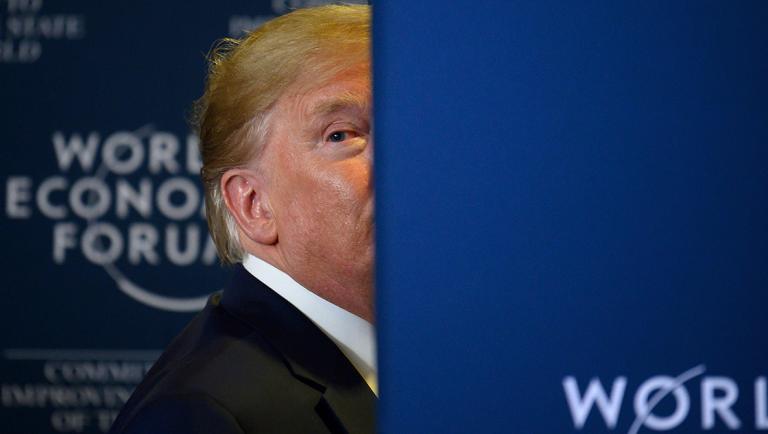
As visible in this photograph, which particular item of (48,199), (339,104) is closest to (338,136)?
(339,104)

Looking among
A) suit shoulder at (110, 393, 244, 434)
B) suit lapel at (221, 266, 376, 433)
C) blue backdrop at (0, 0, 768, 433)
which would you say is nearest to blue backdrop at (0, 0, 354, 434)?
suit lapel at (221, 266, 376, 433)

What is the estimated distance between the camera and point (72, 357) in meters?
2.81

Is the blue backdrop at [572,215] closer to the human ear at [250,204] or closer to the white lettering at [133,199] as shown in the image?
the human ear at [250,204]

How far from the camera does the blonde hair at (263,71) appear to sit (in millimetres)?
1269

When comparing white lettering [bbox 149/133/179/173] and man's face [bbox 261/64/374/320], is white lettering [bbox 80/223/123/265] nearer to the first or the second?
white lettering [bbox 149/133/179/173]

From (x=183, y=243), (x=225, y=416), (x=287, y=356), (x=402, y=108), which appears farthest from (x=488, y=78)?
(x=183, y=243)

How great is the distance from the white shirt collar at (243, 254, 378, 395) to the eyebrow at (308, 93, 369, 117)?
195 millimetres

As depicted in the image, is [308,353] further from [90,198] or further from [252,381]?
[90,198]

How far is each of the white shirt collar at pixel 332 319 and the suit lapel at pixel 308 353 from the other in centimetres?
2

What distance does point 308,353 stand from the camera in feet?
3.90

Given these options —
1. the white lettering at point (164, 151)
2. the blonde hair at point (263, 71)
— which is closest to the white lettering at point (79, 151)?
the white lettering at point (164, 151)

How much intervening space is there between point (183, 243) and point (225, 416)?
1796 millimetres

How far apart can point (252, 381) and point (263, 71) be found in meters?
0.37

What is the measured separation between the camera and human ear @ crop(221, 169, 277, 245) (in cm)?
132
